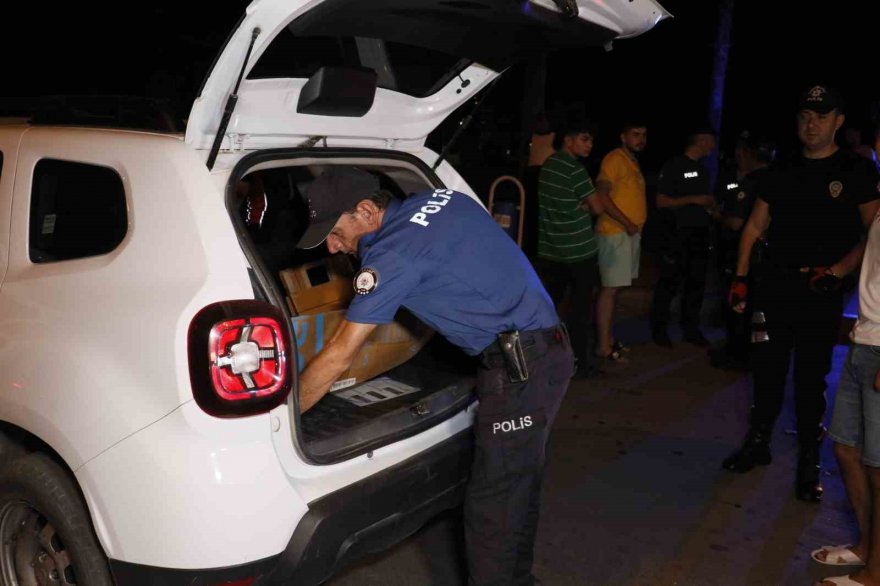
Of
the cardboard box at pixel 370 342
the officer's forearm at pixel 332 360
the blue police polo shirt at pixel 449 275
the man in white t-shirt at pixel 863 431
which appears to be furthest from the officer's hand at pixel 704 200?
the officer's forearm at pixel 332 360

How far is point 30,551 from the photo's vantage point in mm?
2791

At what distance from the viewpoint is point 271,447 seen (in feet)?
7.91

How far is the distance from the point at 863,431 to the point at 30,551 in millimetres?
2939

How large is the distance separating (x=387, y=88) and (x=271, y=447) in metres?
1.48

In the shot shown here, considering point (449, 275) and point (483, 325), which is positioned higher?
point (449, 275)

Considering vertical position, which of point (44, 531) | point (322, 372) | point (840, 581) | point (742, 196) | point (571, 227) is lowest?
point (840, 581)

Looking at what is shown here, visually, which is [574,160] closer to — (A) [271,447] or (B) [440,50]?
(B) [440,50]

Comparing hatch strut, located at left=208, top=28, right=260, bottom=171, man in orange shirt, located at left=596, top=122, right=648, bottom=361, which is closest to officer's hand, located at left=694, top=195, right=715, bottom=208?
man in orange shirt, located at left=596, top=122, right=648, bottom=361

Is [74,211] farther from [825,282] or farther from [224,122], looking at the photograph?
[825,282]

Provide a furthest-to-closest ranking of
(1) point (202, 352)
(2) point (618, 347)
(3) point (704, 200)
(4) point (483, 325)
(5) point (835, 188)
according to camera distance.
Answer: (3) point (704, 200) → (2) point (618, 347) → (5) point (835, 188) → (4) point (483, 325) → (1) point (202, 352)

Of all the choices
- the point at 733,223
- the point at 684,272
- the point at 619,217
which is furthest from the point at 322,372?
the point at 684,272

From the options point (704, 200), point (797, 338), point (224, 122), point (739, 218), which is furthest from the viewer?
point (704, 200)

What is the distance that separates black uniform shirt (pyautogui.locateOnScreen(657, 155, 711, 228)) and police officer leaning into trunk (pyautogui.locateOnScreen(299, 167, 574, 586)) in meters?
4.33

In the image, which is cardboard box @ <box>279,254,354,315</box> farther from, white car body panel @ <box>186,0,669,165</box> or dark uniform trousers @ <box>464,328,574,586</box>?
dark uniform trousers @ <box>464,328,574,586</box>
